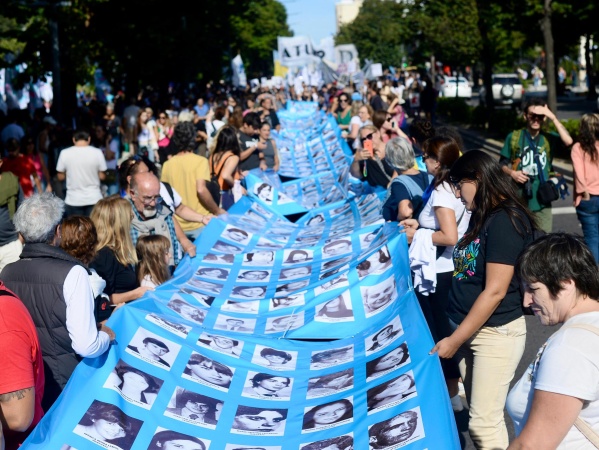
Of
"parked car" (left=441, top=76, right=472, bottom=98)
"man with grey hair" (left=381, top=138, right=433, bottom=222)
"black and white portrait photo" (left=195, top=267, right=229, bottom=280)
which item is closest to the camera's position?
"man with grey hair" (left=381, top=138, right=433, bottom=222)

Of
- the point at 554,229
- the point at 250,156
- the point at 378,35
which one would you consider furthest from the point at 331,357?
the point at 378,35

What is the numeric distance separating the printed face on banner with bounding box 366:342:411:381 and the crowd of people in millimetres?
314

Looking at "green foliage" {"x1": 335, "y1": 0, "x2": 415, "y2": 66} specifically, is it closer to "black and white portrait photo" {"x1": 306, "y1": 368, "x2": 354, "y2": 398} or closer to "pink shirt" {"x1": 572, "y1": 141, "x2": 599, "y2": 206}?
"pink shirt" {"x1": 572, "y1": 141, "x2": 599, "y2": 206}

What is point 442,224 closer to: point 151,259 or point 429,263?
point 429,263

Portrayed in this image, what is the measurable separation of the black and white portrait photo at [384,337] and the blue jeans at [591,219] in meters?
3.87

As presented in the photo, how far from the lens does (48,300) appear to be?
175 inches

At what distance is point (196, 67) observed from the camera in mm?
38469

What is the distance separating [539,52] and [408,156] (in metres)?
72.5

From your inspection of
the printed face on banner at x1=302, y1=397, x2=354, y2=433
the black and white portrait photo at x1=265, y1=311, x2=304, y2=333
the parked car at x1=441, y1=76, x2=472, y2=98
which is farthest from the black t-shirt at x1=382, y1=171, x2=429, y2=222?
the parked car at x1=441, y1=76, x2=472, y2=98

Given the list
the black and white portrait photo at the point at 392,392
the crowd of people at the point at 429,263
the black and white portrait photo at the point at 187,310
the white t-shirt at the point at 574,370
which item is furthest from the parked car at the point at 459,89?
the white t-shirt at the point at 574,370

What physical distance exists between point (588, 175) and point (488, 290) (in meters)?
4.64

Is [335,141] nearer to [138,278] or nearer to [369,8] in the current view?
[138,278]

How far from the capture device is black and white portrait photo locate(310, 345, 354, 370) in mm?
5234

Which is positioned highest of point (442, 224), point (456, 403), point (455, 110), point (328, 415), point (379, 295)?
point (442, 224)
